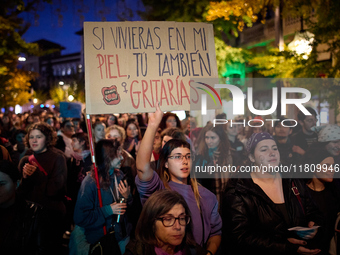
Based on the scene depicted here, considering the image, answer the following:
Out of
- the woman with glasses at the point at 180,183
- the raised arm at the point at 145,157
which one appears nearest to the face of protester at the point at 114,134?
the woman with glasses at the point at 180,183

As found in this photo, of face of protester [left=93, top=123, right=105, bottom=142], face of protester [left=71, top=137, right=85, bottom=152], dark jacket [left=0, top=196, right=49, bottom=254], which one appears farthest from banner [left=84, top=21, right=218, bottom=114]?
A: face of protester [left=93, top=123, right=105, bottom=142]

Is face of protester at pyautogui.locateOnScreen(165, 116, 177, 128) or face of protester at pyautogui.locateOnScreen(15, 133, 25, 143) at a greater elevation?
face of protester at pyautogui.locateOnScreen(165, 116, 177, 128)

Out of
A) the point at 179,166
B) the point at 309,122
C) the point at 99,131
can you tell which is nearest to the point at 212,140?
the point at 179,166

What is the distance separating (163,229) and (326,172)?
7.26ft

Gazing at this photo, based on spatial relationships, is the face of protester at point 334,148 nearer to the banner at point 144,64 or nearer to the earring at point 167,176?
the banner at point 144,64

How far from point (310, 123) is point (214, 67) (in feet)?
11.3

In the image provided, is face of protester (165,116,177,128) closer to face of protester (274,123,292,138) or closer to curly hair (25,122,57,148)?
face of protester (274,123,292,138)

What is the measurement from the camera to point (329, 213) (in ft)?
11.3

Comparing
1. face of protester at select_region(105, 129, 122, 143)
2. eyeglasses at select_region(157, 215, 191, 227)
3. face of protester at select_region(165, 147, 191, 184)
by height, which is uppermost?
face of protester at select_region(105, 129, 122, 143)

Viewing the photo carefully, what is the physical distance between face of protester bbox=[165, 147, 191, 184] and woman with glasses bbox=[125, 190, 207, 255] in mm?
586

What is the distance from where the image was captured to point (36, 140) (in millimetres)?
4414

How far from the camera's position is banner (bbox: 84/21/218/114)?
296 cm

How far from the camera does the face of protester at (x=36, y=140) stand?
4410 millimetres

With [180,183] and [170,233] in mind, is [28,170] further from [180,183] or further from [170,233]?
[170,233]
